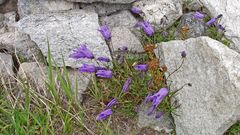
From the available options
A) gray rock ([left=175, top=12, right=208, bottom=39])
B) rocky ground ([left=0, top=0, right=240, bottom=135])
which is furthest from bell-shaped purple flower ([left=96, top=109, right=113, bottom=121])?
gray rock ([left=175, top=12, right=208, bottom=39])

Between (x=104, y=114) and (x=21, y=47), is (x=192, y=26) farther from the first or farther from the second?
(x=21, y=47)

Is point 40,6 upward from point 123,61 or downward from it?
upward

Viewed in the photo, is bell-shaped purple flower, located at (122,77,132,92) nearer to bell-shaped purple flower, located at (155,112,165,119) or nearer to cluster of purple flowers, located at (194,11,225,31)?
bell-shaped purple flower, located at (155,112,165,119)

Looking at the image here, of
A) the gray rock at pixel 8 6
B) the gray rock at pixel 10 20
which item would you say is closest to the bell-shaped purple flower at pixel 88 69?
the gray rock at pixel 10 20

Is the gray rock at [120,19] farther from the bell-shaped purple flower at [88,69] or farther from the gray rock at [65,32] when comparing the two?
the bell-shaped purple flower at [88,69]

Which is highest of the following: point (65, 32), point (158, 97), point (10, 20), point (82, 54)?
point (10, 20)

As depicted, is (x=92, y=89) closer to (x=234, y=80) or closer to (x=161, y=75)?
(x=161, y=75)

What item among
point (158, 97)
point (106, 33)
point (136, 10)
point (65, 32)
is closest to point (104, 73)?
point (106, 33)
